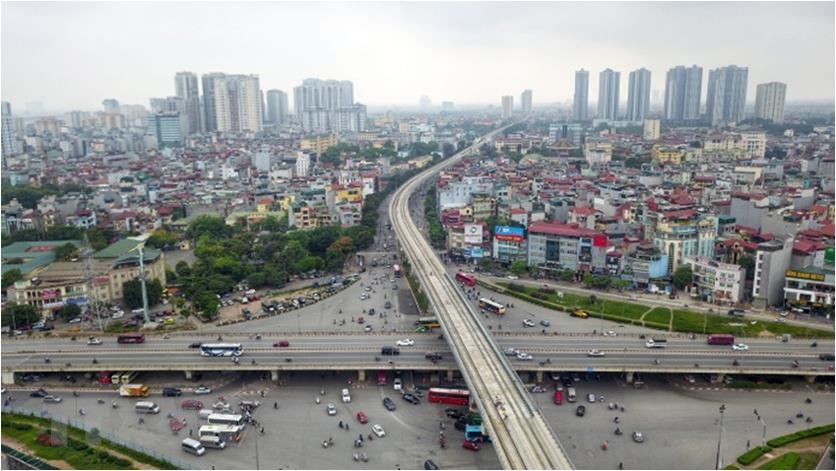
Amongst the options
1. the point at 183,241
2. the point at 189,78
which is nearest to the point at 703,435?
the point at 183,241

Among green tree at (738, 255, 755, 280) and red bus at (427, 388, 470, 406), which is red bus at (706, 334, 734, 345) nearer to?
green tree at (738, 255, 755, 280)

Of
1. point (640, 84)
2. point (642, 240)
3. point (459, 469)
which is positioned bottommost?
point (459, 469)

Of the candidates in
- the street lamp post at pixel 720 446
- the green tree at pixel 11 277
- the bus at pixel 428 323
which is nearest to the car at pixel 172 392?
the bus at pixel 428 323

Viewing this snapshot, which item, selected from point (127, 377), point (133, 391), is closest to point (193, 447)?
point (133, 391)

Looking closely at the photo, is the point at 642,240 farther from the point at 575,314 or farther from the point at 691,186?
the point at 691,186

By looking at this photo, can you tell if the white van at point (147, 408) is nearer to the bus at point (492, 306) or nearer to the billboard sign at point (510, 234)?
the bus at point (492, 306)
